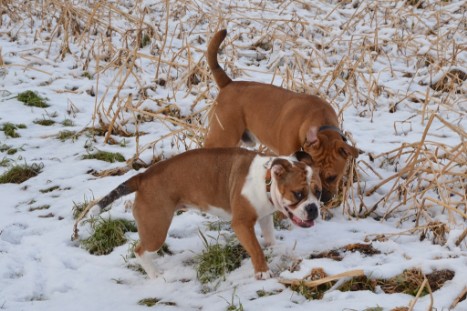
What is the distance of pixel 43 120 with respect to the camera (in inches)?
295

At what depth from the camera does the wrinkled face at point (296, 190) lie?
396 cm

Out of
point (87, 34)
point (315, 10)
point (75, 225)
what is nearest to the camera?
point (75, 225)

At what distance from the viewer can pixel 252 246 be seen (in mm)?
4152

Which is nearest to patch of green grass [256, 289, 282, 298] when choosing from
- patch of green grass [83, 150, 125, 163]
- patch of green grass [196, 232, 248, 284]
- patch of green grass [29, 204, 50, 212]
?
patch of green grass [196, 232, 248, 284]

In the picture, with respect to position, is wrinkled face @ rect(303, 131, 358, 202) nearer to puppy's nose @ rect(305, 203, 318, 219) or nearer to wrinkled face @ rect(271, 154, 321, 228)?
wrinkled face @ rect(271, 154, 321, 228)

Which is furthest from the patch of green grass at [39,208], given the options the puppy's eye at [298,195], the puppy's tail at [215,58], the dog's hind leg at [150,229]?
the puppy's eye at [298,195]

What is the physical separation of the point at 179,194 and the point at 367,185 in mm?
2042

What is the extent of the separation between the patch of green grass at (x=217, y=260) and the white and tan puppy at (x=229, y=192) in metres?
0.23

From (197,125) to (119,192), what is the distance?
6.90ft

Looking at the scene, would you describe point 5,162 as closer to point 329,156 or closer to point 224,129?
point 224,129

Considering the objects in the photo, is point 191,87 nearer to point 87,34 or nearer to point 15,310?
point 87,34

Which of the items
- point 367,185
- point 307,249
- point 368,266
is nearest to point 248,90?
point 367,185

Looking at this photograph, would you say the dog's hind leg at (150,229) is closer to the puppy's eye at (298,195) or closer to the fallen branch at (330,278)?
the puppy's eye at (298,195)

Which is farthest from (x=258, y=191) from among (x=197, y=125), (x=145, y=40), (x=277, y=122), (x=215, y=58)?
(x=145, y=40)
